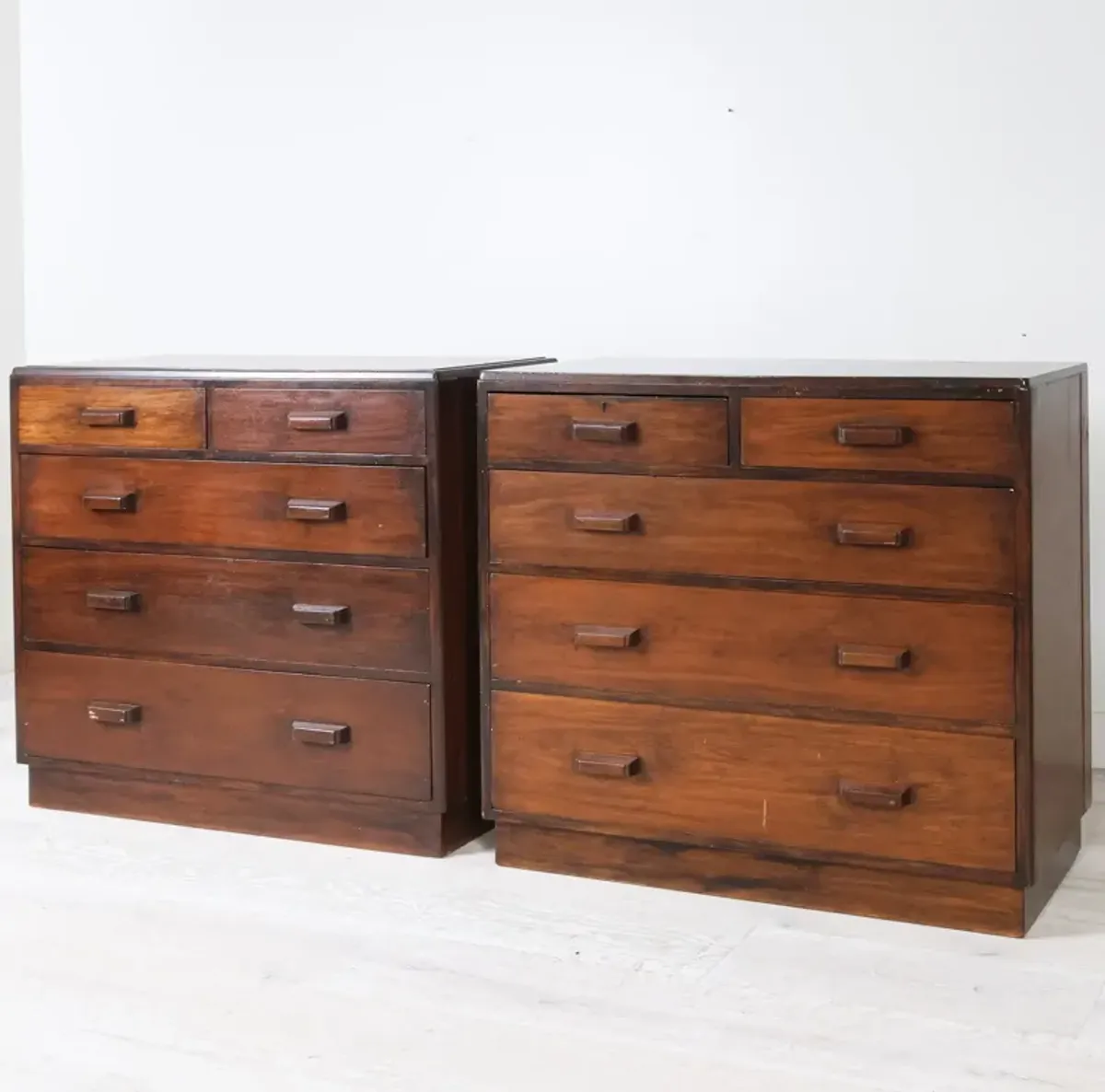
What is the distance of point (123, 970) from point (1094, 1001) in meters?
1.21

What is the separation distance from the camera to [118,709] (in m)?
2.84

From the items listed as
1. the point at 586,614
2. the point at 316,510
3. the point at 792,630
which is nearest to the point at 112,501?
the point at 316,510

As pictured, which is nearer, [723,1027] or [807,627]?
[723,1027]

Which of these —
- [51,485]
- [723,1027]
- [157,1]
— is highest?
[157,1]

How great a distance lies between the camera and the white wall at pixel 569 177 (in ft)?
9.58

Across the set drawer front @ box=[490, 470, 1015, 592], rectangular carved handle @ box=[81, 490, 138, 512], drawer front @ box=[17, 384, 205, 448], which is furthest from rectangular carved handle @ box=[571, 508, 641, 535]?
rectangular carved handle @ box=[81, 490, 138, 512]

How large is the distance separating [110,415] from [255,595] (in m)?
0.39

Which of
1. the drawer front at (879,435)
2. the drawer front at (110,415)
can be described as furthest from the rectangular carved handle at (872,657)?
the drawer front at (110,415)

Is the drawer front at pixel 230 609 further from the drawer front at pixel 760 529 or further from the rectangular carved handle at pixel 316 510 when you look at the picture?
the drawer front at pixel 760 529

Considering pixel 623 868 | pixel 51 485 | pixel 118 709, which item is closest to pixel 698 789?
pixel 623 868

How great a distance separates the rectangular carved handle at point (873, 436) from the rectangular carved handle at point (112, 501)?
3.90 ft

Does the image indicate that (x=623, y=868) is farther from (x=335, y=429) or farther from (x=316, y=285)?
(x=316, y=285)

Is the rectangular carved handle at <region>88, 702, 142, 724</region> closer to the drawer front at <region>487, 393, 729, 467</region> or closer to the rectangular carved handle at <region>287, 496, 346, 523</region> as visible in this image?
the rectangular carved handle at <region>287, 496, 346, 523</region>

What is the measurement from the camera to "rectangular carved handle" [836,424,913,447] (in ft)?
7.42
